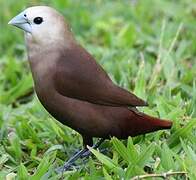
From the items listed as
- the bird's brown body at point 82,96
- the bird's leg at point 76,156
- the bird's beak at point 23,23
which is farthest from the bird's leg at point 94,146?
the bird's beak at point 23,23

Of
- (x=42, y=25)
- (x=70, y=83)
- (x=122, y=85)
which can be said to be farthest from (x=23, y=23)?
(x=122, y=85)

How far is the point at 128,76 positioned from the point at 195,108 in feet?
2.77

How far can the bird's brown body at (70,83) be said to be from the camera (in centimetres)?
401

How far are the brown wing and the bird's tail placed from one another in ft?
0.30

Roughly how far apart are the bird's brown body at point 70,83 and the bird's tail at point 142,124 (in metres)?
0.01

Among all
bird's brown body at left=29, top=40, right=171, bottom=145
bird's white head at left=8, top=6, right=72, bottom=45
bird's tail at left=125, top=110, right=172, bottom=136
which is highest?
bird's white head at left=8, top=6, right=72, bottom=45

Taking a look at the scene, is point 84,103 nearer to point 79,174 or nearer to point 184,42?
point 79,174

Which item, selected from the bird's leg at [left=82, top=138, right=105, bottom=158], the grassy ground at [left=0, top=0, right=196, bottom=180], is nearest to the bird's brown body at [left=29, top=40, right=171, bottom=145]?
the grassy ground at [left=0, top=0, right=196, bottom=180]

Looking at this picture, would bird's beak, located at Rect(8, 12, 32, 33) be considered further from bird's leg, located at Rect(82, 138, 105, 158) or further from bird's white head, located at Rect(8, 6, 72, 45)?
bird's leg, located at Rect(82, 138, 105, 158)

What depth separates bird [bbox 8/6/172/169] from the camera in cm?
401

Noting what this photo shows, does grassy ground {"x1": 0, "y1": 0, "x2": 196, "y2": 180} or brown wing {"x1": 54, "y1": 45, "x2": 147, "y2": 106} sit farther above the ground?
brown wing {"x1": 54, "y1": 45, "x2": 147, "y2": 106}

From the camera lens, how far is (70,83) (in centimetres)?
404

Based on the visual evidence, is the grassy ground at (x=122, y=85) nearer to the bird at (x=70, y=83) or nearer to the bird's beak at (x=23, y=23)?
the bird at (x=70, y=83)

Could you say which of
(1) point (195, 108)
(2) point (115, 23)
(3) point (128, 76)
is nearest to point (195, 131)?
(1) point (195, 108)
